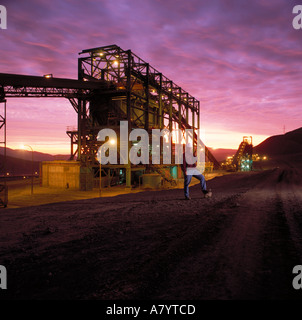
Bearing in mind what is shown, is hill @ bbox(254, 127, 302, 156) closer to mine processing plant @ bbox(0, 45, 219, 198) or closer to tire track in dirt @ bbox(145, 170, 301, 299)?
mine processing plant @ bbox(0, 45, 219, 198)

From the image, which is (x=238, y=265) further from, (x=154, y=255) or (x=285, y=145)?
(x=285, y=145)

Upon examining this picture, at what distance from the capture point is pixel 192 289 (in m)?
2.81

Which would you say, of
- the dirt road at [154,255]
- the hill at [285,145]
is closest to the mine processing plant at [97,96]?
the dirt road at [154,255]

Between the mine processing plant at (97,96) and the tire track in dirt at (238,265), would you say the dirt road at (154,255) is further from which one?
the mine processing plant at (97,96)

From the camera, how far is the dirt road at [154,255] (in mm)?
2820

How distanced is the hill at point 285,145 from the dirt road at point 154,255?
148728mm

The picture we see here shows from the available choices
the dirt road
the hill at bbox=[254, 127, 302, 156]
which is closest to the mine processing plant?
the dirt road

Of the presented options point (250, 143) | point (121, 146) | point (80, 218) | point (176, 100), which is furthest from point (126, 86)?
point (250, 143)

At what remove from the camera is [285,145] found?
5773 inches

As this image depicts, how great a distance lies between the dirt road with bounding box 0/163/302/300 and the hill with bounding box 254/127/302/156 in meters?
149
